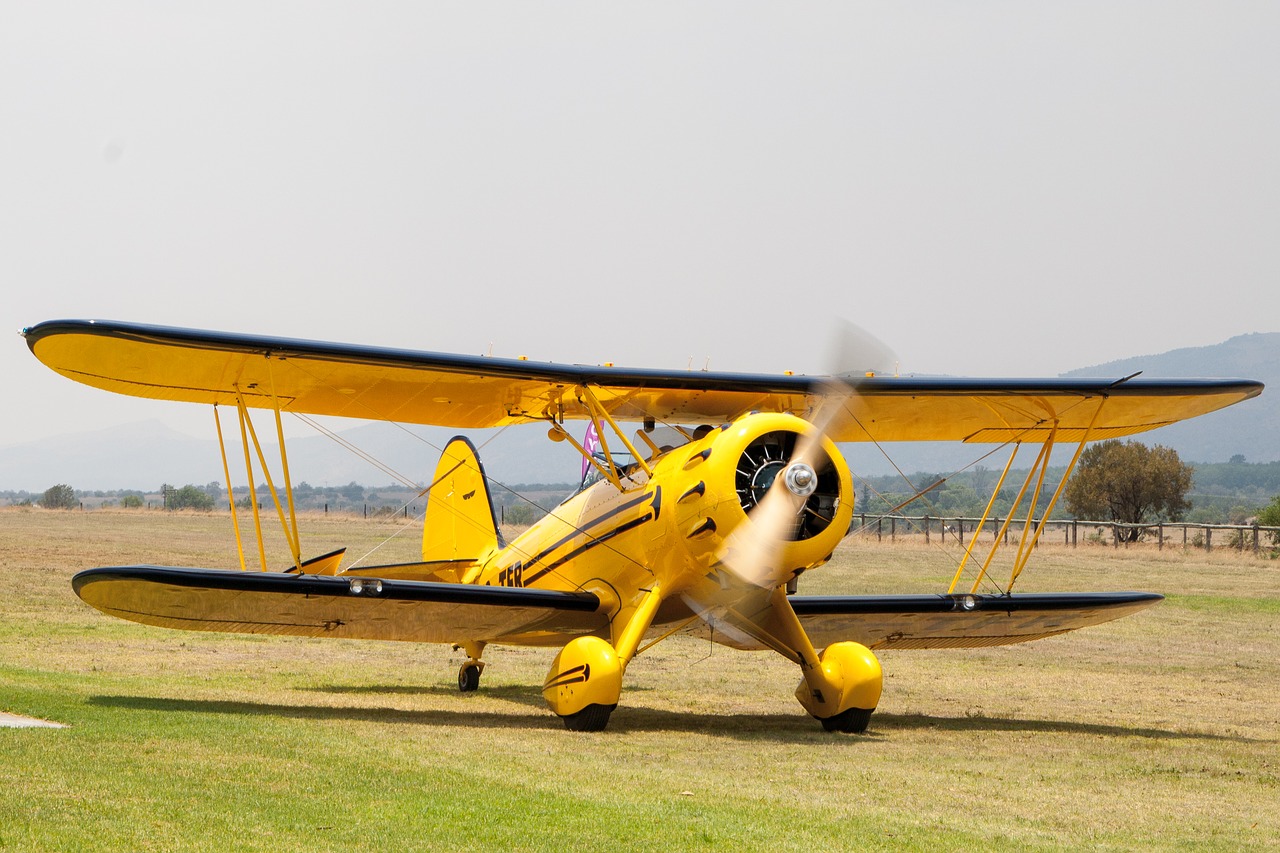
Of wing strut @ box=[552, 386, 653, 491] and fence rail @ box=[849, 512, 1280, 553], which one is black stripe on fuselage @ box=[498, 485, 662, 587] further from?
fence rail @ box=[849, 512, 1280, 553]

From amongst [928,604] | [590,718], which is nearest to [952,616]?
[928,604]

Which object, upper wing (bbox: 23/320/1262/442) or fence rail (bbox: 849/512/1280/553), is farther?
fence rail (bbox: 849/512/1280/553)

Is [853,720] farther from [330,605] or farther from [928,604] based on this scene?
[330,605]

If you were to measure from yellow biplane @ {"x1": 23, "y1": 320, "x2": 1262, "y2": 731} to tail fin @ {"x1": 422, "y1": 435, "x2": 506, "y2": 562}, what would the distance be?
1094mm

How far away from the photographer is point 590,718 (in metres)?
11.1

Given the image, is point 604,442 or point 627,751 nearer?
point 627,751

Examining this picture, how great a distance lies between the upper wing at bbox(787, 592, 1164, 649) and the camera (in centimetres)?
1332

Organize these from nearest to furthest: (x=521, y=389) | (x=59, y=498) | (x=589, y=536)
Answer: (x=589, y=536)
(x=521, y=389)
(x=59, y=498)

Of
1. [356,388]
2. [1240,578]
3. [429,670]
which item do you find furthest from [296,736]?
[1240,578]

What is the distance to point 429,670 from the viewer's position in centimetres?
1677

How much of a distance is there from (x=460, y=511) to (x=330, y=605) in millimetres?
4345

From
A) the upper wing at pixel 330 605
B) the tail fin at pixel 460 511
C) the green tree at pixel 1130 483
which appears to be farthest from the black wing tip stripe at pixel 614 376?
the green tree at pixel 1130 483

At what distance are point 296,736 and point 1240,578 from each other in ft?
102

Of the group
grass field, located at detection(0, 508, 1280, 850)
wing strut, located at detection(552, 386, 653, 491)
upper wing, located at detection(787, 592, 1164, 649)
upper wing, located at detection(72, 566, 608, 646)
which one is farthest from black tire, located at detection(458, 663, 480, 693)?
upper wing, located at detection(787, 592, 1164, 649)
